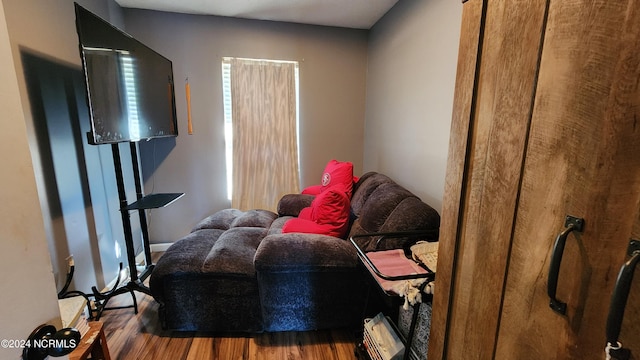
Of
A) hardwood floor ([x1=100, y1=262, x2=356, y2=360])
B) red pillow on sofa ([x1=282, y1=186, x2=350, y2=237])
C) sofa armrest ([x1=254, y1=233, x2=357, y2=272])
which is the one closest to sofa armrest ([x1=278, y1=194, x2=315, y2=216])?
red pillow on sofa ([x1=282, y1=186, x2=350, y2=237])

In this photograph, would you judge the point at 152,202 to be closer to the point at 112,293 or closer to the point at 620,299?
the point at 112,293

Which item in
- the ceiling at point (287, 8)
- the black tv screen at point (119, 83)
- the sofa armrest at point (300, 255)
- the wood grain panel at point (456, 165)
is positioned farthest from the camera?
the ceiling at point (287, 8)

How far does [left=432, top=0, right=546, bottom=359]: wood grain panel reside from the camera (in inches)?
23.9

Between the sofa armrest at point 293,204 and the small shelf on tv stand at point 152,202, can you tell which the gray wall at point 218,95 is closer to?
the sofa armrest at point 293,204

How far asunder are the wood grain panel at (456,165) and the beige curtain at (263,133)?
92.8 inches

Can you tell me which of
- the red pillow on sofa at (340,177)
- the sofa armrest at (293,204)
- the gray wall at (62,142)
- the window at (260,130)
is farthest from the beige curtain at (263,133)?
the gray wall at (62,142)

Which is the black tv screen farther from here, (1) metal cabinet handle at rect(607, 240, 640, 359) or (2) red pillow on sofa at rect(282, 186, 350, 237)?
(1) metal cabinet handle at rect(607, 240, 640, 359)

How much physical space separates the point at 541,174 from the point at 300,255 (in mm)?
1305

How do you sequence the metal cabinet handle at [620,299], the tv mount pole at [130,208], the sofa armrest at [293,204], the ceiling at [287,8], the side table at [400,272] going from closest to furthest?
the metal cabinet handle at [620,299] → the side table at [400,272] → the tv mount pole at [130,208] → the ceiling at [287,8] → the sofa armrest at [293,204]

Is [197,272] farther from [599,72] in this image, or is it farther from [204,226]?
[599,72]

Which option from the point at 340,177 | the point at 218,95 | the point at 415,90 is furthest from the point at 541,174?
the point at 218,95

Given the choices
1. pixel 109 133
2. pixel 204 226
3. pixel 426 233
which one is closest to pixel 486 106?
pixel 426 233

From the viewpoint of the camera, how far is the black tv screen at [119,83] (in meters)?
1.47

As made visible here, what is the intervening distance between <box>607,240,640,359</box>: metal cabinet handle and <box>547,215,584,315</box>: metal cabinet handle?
0.08 m
